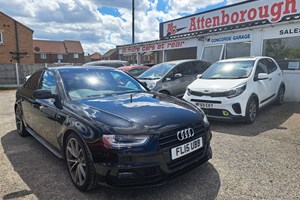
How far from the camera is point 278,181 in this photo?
10.1ft

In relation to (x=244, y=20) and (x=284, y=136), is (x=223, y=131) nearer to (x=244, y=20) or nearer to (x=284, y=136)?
(x=284, y=136)

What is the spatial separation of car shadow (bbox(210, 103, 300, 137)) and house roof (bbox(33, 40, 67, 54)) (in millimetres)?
46262

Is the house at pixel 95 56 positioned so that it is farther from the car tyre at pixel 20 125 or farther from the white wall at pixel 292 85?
the car tyre at pixel 20 125

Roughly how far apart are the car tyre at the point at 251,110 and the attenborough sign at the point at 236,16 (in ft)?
18.3

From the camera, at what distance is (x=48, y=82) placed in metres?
4.08

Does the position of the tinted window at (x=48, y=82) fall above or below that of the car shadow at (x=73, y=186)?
above

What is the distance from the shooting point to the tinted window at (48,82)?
3.78m

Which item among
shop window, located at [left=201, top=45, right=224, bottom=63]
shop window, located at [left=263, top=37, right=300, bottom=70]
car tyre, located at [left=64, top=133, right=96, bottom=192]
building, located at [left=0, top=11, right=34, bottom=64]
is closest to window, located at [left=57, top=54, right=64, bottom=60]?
building, located at [left=0, top=11, right=34, bottom=64]

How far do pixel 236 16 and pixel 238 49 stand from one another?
10.4 feet

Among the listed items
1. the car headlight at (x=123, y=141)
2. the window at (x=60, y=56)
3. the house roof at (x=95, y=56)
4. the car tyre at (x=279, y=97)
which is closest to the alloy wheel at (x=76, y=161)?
the car headlight at (x=123, y=141)

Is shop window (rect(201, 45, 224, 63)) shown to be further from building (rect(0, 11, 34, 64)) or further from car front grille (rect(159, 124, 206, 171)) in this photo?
building (rect(0, 11, 34, 64))

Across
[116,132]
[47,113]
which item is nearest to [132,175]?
[116,132]

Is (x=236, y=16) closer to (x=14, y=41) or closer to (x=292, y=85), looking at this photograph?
(x=292, y=85)

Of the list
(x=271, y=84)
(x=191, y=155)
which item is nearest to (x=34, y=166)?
(x=191, y=155)
